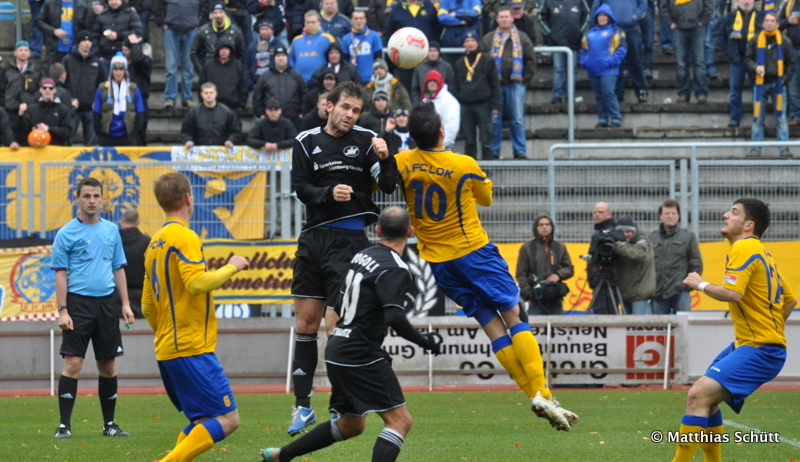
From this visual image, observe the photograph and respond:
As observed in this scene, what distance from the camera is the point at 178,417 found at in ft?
38.4

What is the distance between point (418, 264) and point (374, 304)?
26.7 ft

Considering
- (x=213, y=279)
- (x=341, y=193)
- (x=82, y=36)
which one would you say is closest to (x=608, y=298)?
(x=341, y=193)

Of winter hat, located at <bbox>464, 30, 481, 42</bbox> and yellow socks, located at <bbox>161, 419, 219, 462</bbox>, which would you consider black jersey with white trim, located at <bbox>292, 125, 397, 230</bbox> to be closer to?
yellow socks, located at <bbox>161, 419, 219, 462</bbox>

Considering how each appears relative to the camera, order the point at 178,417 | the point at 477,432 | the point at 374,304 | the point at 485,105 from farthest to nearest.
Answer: the point at 485,105 < the point at 178,417 < the point at 477,432 < the point at 374,304

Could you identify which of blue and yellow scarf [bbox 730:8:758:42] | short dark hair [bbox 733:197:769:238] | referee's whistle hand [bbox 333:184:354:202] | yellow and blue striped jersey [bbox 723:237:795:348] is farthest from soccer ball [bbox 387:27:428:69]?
yellow and blue striped jersey [bbox 723:237:795:348]

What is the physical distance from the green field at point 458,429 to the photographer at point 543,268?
140 cm

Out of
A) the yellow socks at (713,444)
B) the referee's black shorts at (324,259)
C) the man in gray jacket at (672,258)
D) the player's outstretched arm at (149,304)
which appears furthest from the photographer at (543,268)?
the player's outstretched arm at (149,304)

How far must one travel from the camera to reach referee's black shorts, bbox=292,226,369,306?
28.4ft

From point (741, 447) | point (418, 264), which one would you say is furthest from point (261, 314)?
point (741, 447)

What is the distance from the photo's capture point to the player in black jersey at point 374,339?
285 inches

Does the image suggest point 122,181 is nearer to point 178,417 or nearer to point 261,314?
point 261,314

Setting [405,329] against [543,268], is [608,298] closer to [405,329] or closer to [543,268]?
[543,268]

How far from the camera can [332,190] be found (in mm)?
8492

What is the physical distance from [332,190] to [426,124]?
0.91 meters
